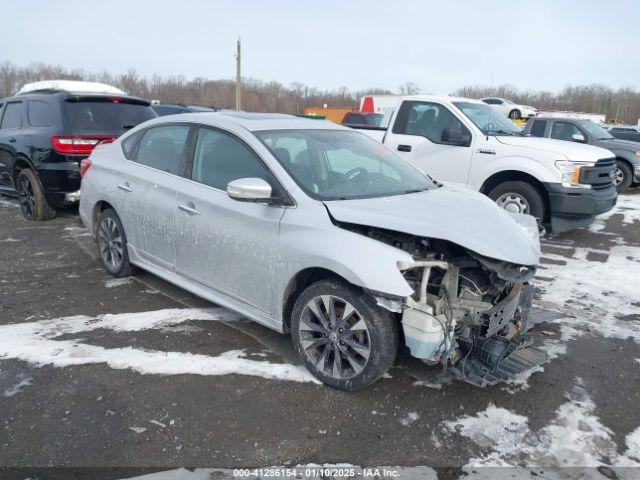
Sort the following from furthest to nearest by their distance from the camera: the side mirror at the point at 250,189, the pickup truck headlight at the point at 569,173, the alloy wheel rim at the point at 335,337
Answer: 1. the pickup truck headlight at the point at 569,173
2. the side mirror at the point at 250,189
3. the alloy wheel rim at the point at 335,337

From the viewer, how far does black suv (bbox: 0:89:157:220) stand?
7.09 meters

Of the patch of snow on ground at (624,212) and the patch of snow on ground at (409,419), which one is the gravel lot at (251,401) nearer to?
the patch of snow on ground at (409,419)

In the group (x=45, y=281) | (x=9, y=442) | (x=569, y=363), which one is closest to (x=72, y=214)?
(x=45, y=281)

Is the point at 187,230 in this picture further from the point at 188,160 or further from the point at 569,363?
the point at 569,363

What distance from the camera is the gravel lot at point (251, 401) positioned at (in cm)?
271

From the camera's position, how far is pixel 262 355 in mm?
3736

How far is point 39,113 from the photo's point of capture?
7.43 m

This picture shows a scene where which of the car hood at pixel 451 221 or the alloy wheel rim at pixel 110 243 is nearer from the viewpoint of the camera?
the car hood at pixel 451 221

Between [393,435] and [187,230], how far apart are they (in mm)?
2287

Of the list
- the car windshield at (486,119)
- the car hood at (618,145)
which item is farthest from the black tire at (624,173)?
the car windshield at (486,119)

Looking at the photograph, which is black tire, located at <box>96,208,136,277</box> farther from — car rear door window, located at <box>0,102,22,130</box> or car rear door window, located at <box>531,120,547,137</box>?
car rear door window, located at <box>531,120,547,137</box>

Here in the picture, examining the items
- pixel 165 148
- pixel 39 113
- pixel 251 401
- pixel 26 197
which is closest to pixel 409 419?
pixel 251 401

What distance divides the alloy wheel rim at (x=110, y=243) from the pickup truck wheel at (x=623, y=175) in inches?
473

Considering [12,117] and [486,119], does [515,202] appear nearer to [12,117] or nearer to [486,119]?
[486,119]
